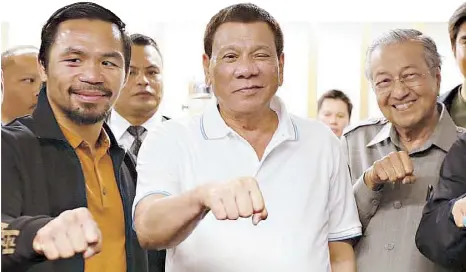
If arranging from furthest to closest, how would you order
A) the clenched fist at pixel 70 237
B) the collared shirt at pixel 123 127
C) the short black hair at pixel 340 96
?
the short black hair at pixel 340 96, the collared shirt at pixel 123 127, the clenched fist at pixel 70 237

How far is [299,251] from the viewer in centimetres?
89

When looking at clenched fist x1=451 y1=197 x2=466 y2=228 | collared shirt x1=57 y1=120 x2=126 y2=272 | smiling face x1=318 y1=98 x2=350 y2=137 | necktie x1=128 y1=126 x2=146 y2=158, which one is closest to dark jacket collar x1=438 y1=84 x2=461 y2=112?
clenched fist x1=451 y1=197 x2=466 y2=228

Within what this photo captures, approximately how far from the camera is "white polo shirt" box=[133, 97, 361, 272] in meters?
0.87

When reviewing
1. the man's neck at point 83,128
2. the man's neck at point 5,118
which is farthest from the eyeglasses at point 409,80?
the man's neck at point 5,118

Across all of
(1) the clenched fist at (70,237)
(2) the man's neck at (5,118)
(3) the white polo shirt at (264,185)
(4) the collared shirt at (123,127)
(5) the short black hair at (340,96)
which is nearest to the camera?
(1) the clenched fist at (70,237)

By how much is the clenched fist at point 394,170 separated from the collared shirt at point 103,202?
1.19 ft

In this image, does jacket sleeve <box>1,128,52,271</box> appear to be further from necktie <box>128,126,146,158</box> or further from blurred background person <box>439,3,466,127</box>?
blurred background person <box>439,3,466,127</box>

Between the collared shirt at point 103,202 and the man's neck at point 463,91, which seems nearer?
the collared shirt at point 103,202

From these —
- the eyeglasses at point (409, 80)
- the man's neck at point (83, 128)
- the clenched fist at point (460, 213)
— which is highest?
the eyeglasses at point (409, 80)

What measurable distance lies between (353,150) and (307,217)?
255mm

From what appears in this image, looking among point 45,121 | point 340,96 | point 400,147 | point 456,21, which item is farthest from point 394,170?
point 340,96

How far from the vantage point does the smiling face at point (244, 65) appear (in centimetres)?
89

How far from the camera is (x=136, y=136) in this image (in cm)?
107

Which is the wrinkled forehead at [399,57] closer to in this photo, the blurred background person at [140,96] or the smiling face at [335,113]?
the blurred background person at [140,96]
